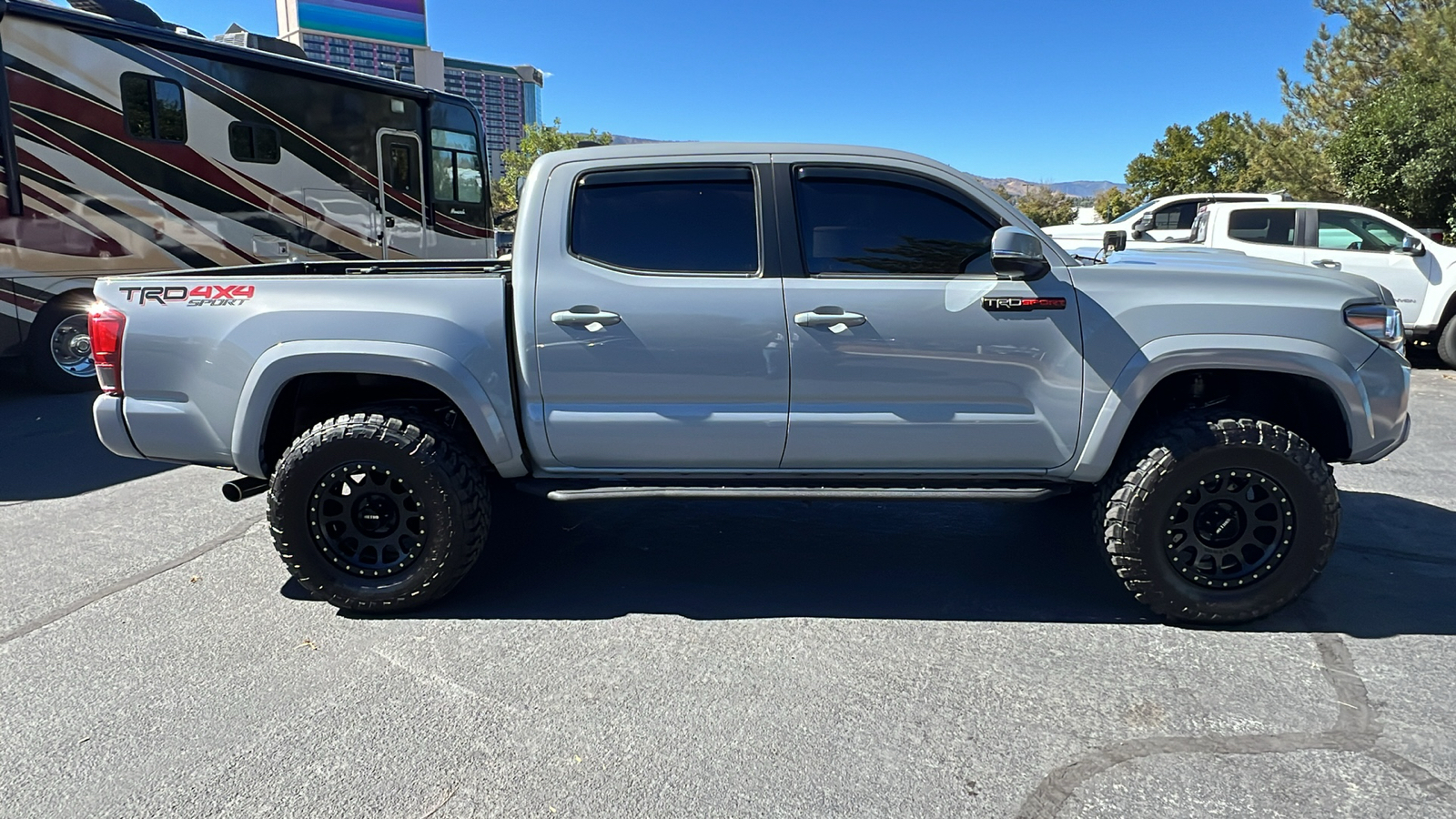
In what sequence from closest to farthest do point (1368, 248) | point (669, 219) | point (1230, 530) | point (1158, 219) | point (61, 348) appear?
point (1230, 530), point (669, 219), point (61, 348), point (1368, 248), point (1158, 219)

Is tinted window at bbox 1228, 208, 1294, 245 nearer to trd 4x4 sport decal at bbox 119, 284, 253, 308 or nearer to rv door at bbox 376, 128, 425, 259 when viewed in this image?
rv door at bbox 376, 128, 425, 259

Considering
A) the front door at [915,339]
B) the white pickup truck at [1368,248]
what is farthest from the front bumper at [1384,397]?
the white pickup truck at [1368,248]

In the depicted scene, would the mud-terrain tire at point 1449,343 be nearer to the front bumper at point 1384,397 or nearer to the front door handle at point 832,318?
the front bumper at point 1384,397

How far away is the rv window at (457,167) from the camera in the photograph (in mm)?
11109

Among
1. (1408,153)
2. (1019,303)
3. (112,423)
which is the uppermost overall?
(1408,153)

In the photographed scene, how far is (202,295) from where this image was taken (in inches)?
142

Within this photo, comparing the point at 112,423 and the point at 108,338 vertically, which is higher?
the point at 108,338

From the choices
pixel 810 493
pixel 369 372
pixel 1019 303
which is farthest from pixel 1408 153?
pixel 369 372

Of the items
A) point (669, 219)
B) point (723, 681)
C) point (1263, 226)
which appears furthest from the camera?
point (1263, 226)

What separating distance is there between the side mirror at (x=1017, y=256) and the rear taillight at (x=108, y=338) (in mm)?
3484

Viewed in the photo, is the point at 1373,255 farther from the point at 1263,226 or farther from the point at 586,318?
the point at 586,318

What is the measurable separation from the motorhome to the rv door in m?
0.02

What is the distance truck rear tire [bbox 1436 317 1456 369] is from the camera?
971cm

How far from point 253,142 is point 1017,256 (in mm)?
8730
